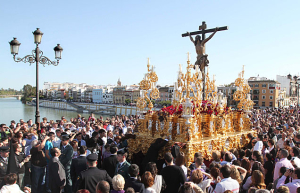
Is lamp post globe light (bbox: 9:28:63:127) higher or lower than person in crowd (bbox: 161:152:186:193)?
higher

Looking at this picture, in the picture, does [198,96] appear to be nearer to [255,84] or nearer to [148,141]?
[148,141]

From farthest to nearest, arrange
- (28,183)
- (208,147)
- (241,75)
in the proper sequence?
(241,75)
(208,147)
(28,183)

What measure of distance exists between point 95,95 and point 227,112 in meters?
113

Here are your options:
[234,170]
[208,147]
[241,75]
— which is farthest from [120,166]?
[241,75]

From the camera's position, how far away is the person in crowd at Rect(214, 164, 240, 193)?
152 inches

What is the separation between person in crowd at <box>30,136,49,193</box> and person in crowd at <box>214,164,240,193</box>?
4282 mm

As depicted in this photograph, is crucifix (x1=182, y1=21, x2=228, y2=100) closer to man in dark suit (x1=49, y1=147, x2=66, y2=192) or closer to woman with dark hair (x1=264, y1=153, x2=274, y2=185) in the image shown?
woman with dark hair (x1=264, y1=153, x2=274, y2=185)

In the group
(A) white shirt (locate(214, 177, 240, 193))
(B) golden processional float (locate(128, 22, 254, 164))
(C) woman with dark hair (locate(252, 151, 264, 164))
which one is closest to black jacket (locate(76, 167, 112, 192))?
(A) white shirt (locate(214, 177, 240, 193))

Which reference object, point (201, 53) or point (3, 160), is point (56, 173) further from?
point (201, 53)

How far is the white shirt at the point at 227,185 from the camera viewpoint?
3.84 metres

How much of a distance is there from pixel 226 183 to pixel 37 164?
179 inches

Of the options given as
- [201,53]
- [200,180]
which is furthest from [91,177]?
[201,53]

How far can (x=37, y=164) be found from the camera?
5965mm

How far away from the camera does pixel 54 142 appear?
7340mm
